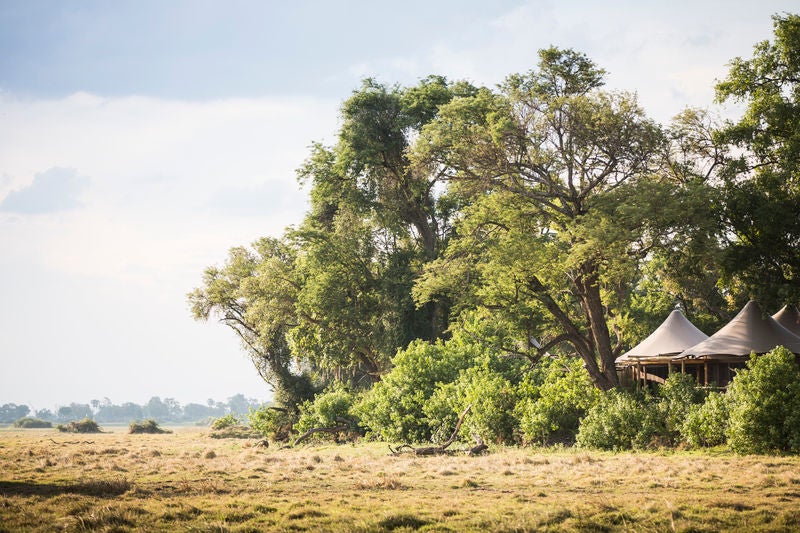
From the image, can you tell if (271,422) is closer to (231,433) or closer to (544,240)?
(231,433)

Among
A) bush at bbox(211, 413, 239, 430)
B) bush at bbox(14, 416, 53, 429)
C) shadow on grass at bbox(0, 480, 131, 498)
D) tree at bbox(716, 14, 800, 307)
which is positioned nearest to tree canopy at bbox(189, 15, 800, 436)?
tree at bbox(716, 14, 800, 307)

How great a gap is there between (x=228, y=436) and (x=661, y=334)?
2715 cm

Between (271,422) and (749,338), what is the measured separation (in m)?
23.3

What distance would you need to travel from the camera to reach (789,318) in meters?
27.6

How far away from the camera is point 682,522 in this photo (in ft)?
32.3

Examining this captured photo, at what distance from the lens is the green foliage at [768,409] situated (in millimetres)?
17234

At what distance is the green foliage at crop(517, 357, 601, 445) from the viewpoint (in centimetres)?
2359

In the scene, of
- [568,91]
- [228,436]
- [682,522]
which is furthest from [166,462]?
[228,436]

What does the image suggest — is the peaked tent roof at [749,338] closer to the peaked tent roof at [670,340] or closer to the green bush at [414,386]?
the peaked tent roof at [670,340]

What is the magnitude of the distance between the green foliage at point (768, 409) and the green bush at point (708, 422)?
103cm

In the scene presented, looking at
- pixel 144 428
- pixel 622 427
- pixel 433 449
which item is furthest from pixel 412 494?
pixel 144 428

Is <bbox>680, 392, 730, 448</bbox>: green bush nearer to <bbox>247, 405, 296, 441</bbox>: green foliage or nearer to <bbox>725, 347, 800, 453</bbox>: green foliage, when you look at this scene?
<bbox>725, 347, 800, 453</bbox>: green foliage

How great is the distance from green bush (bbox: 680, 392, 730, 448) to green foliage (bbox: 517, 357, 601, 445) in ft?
13.6

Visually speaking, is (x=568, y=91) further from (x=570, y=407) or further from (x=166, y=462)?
(x=166, y=462)
